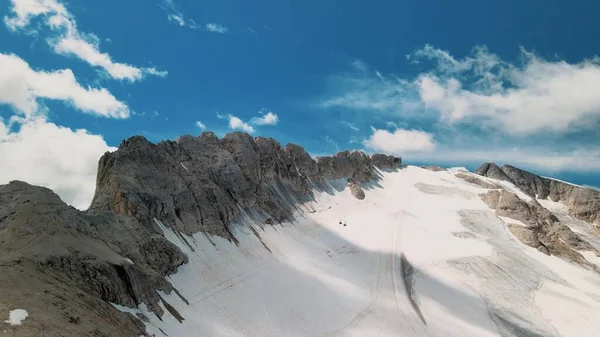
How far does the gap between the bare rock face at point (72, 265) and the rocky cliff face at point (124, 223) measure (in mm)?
66

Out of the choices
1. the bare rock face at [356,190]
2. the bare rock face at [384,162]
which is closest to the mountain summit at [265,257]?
the bare rock face at [356,190]

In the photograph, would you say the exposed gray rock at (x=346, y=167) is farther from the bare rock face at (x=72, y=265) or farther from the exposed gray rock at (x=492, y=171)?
the bare rock face at (x=72, y=265)

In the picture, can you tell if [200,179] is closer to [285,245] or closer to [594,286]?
[285,245]

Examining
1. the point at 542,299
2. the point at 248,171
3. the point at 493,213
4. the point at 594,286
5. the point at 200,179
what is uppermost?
the point at 493,213

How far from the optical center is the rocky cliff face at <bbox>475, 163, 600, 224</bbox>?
346ft

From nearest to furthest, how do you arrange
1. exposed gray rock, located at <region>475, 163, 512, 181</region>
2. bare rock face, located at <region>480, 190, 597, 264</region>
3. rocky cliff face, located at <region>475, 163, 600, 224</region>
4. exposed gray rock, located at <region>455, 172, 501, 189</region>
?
bare rock face, located at <region>480, 190, 597, 264</region> → rocky cliff face, located at <region>475, 163, 600, 224</region> → exposed gray rock, located at <region>455, 172, 501, 189</region> → exposed gray rock, located at <region>475, 163, 512, 181</region>

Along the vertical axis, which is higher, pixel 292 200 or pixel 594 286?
pixel 292 200

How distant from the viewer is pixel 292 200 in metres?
70.7

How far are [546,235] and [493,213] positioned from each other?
33.1 ft

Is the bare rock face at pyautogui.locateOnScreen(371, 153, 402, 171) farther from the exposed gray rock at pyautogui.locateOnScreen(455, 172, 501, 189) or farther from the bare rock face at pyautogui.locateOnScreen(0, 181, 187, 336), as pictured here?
the bare rock face at pyautogui.locateOnScreen(0, 181, 187, 336)

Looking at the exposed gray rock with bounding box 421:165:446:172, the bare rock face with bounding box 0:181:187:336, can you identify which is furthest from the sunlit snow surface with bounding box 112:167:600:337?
the exposed gray rock with bounding box 421:165:446:172

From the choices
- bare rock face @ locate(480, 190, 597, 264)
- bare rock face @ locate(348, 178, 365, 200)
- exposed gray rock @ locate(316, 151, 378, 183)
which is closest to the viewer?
bare rock face @ locate(480, 190, 597, 264)

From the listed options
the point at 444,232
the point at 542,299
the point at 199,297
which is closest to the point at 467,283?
the point at 542,299

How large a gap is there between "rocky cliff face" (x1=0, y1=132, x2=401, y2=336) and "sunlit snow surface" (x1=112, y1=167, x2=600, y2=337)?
→ 2.05 metres
